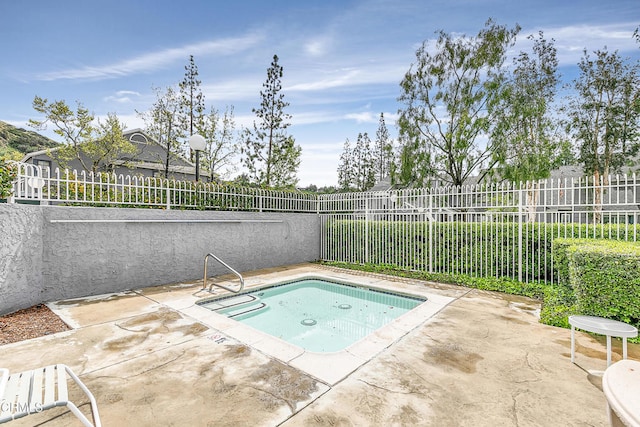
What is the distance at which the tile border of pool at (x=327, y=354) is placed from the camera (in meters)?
3.03

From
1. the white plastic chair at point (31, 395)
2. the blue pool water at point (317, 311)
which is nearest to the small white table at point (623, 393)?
the white plastic chair at point (31, 395)

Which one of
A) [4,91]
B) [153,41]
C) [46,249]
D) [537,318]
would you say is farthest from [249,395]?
[4,91]

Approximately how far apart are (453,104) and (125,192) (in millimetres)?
13585

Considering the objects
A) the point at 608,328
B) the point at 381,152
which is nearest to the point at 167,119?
the point at 608,328

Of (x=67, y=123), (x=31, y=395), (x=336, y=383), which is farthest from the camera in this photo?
(x=67, y=123)

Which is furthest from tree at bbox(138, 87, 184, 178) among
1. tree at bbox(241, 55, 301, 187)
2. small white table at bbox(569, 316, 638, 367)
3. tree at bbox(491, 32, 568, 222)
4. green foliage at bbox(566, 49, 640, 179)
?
green foliage at bbox(566, 49, 640, 179)

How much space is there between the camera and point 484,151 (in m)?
13.3

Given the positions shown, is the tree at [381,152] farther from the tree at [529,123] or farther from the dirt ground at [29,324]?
the dirt ground at [29,324]

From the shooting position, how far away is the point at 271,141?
15.3 metres

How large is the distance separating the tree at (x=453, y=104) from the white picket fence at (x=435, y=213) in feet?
18.6

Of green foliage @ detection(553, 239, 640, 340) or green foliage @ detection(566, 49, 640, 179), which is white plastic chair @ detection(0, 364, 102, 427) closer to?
green foliage @ detection(553, 239, 640, 340)

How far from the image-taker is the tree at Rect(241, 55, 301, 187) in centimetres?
1509

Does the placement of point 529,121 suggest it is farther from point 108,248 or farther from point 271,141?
point 108,248

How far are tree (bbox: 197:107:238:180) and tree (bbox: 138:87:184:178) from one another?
55.1 inches
